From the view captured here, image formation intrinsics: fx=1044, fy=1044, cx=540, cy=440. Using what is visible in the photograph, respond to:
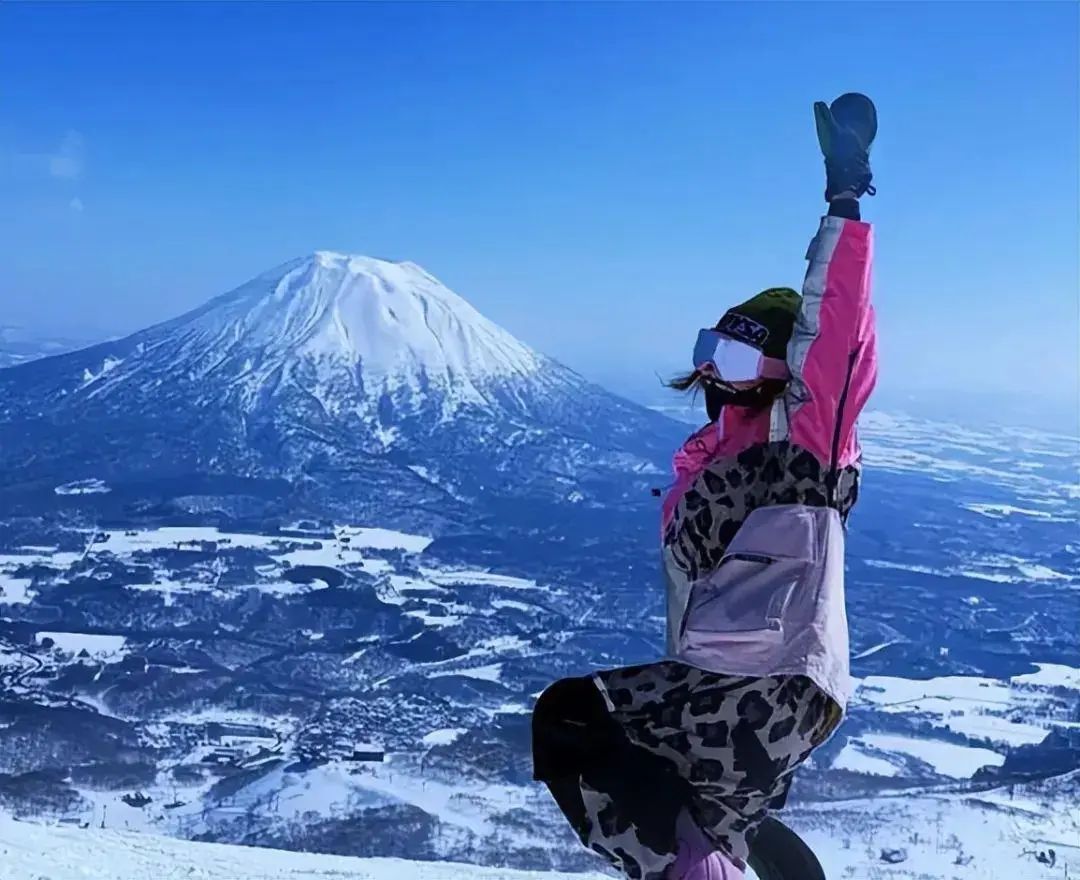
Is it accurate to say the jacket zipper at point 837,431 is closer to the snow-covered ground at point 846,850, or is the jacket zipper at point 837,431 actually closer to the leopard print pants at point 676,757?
the leopard print pants at point 676,757

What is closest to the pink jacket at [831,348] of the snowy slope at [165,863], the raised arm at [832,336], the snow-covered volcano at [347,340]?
the raised arm at [832,336]

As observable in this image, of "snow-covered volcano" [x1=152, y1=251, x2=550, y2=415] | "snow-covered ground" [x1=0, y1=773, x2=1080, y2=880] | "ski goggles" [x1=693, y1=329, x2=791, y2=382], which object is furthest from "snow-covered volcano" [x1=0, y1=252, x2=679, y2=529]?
"ski goggles" [x1=693, y1=329, x2=791, y2=382]

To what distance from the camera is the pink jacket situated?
5.03ft

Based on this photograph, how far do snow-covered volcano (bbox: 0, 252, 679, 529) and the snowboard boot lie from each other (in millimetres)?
68613

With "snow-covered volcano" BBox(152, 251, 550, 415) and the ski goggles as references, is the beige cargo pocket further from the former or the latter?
"snow-covered volcano" BBox(152, 251, 550, 415)

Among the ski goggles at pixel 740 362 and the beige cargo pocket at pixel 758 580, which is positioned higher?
the ski goggles at pixel 740 362

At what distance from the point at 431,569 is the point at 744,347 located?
5308cm

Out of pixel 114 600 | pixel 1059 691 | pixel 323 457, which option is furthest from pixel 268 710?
pixel 323 457

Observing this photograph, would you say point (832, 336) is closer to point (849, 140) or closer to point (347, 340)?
point (849, 140)

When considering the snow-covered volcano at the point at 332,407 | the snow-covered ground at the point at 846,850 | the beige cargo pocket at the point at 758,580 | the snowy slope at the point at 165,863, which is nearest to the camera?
the beige cargo pocket at the point at 758,580

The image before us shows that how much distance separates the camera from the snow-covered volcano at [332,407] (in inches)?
3078

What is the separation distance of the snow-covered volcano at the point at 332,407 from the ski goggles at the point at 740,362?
68551 millimetres

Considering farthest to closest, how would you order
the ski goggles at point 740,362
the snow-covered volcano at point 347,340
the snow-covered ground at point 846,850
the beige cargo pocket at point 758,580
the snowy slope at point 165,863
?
the snow-covered volcano at point 347,340, the snow-covered ground at point 846,850, the snowy slope at point 165,863, the ski goggles at point 740,362, the beige cargo pocket at point 758,580

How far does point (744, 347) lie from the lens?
164cm
